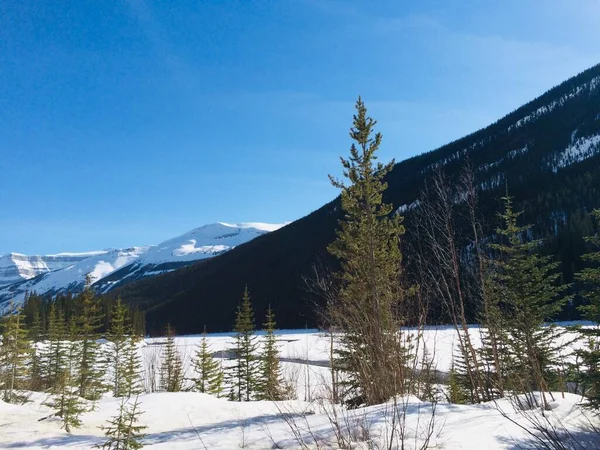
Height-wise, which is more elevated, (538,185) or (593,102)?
(593,102)

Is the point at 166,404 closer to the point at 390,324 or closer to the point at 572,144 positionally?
the point at 390,324

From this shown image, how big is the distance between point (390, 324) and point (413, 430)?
16.8ft

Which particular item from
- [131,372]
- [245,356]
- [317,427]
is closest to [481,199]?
[245,356]

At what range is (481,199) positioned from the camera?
295 ft

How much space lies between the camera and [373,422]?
16.8ft

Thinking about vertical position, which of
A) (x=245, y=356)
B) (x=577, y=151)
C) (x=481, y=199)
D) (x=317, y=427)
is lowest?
(x=245, y=356)

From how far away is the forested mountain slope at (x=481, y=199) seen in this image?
84188mm

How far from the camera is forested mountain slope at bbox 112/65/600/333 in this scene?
8419cm

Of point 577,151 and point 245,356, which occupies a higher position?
point 577,151

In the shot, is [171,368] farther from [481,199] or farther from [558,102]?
[558,102]

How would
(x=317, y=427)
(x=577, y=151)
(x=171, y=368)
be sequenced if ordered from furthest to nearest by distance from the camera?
(x=577, y=151)
(x=171, y=368)
(x=317, y=427)

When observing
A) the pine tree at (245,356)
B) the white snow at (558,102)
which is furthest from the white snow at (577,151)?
the pine tree at (245,356)

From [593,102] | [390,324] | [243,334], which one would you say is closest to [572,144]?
[593,102]

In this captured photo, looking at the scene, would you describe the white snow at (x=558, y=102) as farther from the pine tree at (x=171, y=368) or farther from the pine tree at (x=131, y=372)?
the pine tree at (x=131, y=372)
